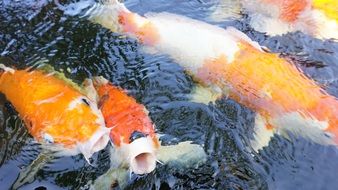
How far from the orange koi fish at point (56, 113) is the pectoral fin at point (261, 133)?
1283 mm

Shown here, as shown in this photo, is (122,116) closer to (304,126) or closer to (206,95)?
(206,95)

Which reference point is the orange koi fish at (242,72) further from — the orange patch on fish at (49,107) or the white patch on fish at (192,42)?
the orange patch on fish at (49,107)

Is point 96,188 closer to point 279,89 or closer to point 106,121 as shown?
point 106,121

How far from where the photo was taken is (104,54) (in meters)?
5.06

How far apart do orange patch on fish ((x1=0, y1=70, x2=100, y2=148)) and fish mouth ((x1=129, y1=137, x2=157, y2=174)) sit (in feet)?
1.21

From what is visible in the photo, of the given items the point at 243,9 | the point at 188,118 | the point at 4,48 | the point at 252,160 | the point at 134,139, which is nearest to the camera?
the point at 134,139

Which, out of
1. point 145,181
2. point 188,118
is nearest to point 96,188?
point 145,181

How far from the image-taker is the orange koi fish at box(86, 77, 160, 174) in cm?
377

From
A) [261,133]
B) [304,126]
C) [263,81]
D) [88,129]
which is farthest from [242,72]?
[88,129]

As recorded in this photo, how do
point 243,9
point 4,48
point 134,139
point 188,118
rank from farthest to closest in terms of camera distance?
1. point 243,9
2. point 4,48
3. point 188,118
4. point 134,139

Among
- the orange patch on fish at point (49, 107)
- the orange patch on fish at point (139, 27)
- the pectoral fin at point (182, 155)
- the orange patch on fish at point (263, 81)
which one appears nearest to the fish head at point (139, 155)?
the pectoral fin at point (182, 155)

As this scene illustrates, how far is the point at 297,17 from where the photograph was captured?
5.33 m

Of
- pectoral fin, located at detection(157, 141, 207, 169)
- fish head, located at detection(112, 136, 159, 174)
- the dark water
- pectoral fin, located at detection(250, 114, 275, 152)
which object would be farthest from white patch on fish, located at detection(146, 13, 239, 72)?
fish head, located at detection(112, 136, 159, 174)

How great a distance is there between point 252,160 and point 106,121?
1247 millimetres
